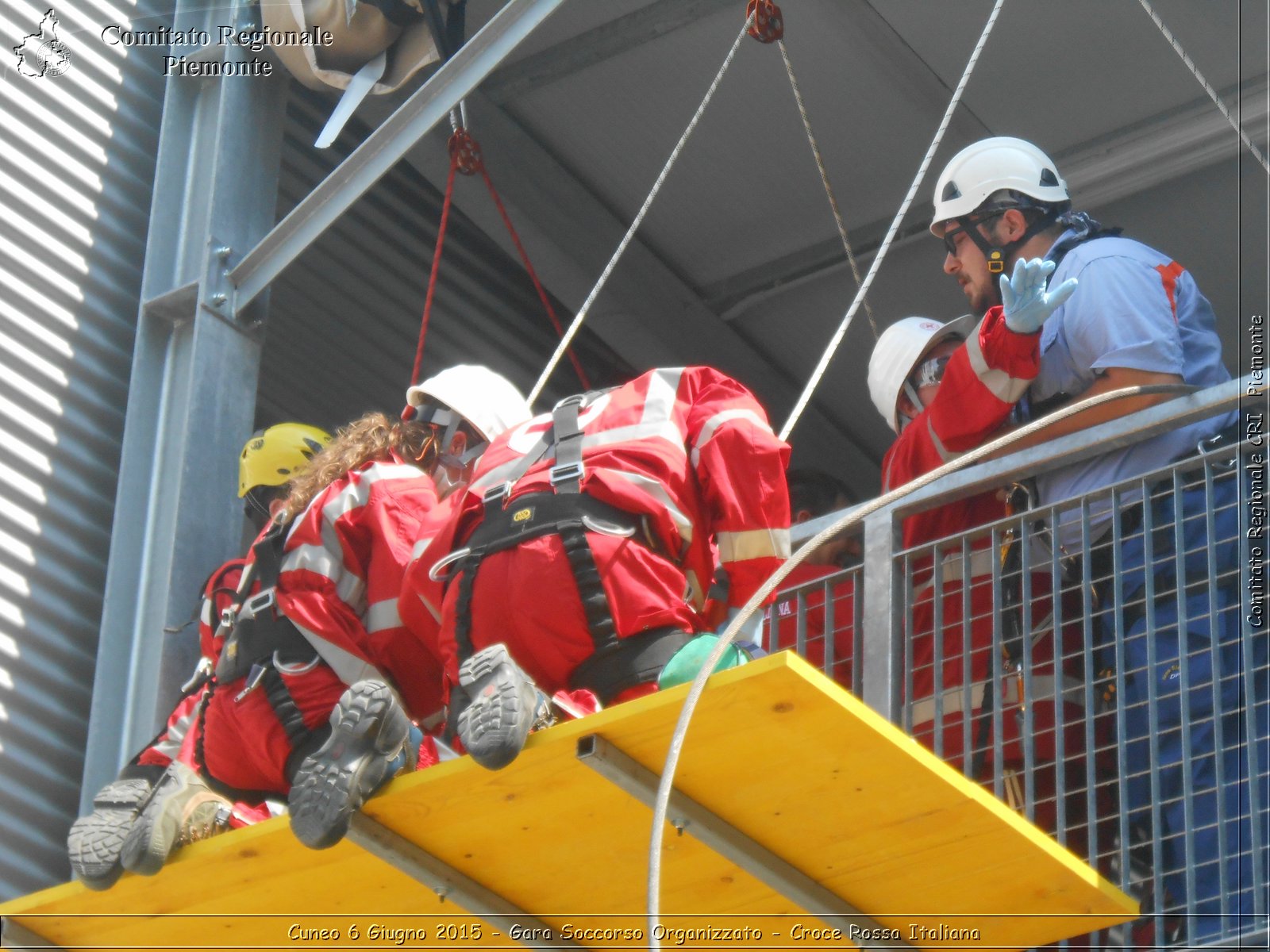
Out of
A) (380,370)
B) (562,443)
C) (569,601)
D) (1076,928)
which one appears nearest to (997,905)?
(1076,928)

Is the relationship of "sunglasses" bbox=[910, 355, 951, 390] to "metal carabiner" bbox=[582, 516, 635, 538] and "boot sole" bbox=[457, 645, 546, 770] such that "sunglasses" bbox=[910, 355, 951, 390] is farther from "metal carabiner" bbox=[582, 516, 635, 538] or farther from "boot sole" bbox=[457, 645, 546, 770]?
"boot sole" bbox=[457, 645, 546, 770]

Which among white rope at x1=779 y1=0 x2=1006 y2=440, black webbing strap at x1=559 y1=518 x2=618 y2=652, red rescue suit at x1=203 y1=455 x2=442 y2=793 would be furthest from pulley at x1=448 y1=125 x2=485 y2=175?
black webbing strap at x1=559 y1=518 x2=618 y2=652

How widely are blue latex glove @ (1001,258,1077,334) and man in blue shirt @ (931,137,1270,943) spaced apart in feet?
0.80

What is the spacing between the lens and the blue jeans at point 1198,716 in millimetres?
5211

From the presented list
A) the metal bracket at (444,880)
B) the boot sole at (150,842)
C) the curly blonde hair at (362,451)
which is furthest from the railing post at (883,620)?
the boot sole at (150,842)

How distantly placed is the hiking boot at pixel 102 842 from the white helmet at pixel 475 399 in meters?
1.76

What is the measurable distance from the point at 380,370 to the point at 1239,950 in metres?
6.98

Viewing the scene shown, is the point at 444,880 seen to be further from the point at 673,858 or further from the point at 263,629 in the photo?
the point at 263,629

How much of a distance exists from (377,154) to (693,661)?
4.05m

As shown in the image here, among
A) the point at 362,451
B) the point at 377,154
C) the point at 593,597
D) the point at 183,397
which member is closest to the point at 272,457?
the point at 183,397

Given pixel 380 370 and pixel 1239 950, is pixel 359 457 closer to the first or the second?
pixel 1239 950

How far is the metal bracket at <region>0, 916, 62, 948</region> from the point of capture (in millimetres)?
5773

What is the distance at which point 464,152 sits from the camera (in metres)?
10.1

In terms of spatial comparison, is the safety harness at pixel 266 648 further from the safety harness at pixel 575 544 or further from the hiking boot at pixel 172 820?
the safety harness at pixel 575 544
